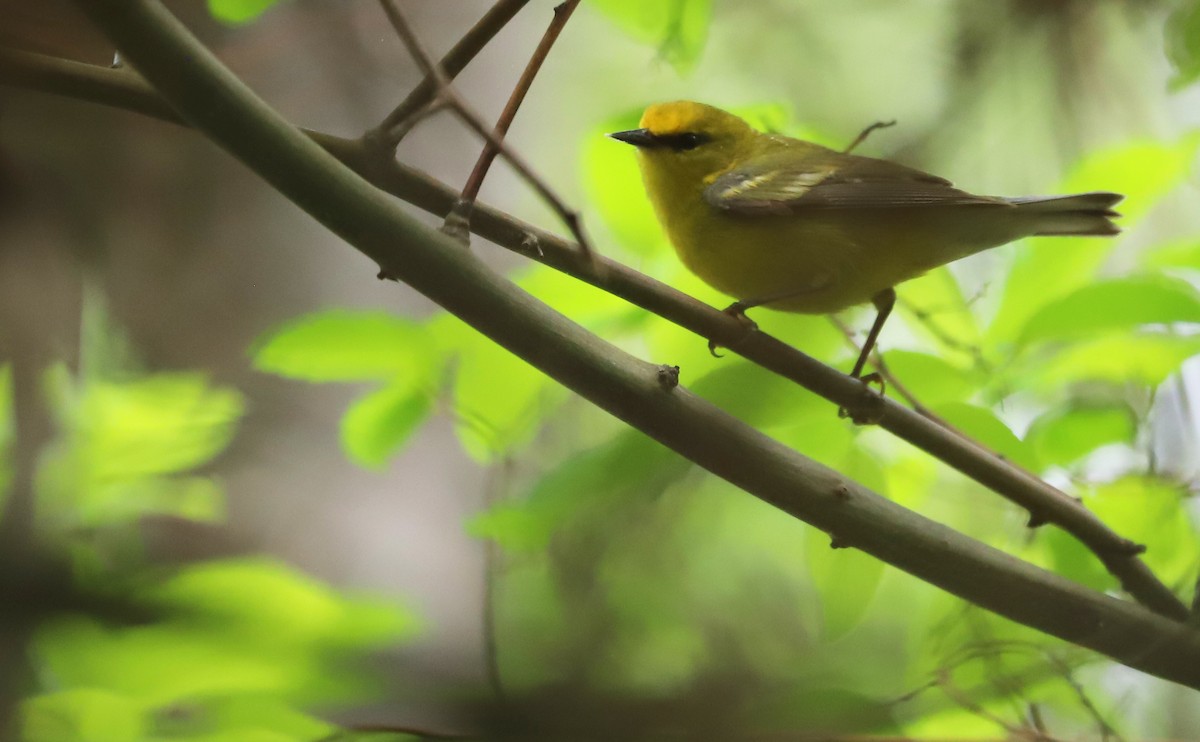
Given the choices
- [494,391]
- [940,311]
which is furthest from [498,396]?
[940,311]

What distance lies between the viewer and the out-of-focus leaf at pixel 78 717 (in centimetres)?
46

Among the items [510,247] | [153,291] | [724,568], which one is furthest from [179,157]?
[724,568]

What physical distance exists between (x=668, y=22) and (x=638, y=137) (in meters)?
0.09

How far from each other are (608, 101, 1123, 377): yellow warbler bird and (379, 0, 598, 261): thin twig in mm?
252

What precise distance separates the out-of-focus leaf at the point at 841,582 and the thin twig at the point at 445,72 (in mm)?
326

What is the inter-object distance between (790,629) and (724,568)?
70mm

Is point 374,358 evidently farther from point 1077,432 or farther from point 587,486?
point 1077,432

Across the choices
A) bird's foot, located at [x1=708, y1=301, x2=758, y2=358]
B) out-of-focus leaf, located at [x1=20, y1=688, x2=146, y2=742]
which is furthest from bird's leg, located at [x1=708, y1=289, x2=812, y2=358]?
out-of-focus leaf, located at [x1=20, y1=688, x2=146, y2=742]

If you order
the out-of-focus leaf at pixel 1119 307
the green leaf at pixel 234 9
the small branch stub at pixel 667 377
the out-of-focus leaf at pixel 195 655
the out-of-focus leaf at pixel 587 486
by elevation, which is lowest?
the out-of-focus leaf at pixel 195 655

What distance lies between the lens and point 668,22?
60 centimetres

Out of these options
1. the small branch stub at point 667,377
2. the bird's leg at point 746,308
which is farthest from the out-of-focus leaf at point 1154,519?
the small branch stub at point 667,377

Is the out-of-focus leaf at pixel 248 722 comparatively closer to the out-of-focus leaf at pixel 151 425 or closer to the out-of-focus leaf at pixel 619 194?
the out-of-focus leaf at pixel 151 425

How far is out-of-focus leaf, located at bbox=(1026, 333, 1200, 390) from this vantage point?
615 millimetres

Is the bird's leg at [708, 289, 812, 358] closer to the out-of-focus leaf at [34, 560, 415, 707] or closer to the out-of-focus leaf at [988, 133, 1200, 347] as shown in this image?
the out-of-focus leaf at [988, 133, 1200, 347]
